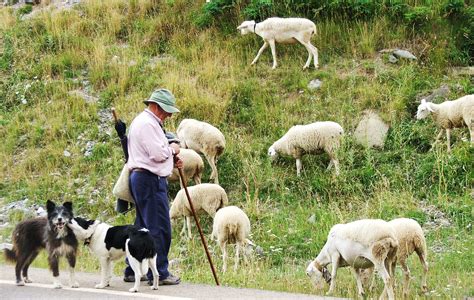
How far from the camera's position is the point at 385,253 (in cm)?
891

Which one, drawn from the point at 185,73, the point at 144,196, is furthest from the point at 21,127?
the point at 144,196

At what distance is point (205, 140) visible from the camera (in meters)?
15.3

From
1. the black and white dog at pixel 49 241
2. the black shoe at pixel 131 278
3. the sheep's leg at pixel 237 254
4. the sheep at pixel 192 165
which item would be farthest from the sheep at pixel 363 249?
the sheep at pixel 192 165

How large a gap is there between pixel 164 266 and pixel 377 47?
10.6 m

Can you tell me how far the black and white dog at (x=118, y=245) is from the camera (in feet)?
27.4

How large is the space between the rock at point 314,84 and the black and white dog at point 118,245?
892cm

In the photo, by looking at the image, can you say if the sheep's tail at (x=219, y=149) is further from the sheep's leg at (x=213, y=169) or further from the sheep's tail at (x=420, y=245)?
the sheep's tail at (x=420, y=245)

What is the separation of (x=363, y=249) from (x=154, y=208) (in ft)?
7.79

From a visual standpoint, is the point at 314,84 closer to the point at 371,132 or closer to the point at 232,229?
the point at 371,132

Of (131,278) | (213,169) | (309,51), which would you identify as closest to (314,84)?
(309,51)

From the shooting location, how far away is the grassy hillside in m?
13.0

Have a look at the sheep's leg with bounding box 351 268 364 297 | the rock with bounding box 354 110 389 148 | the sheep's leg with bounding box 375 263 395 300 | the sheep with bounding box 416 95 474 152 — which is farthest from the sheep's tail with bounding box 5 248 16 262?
the sheep with bounding box 416 95 474 152

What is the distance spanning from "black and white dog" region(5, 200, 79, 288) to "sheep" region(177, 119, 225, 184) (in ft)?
21.1

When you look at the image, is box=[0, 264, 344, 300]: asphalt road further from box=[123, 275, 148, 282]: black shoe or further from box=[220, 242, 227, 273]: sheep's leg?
box=[220, 242, 227, 273]: sheep's leg
